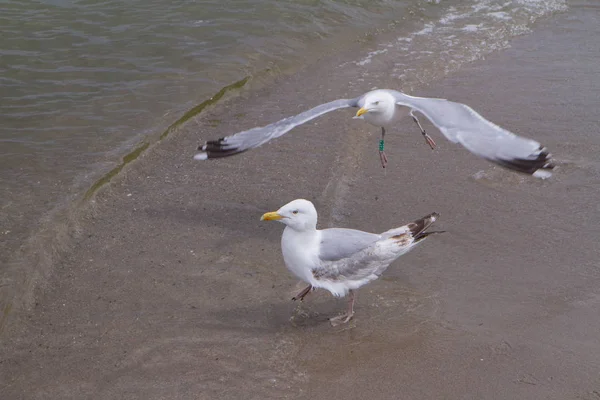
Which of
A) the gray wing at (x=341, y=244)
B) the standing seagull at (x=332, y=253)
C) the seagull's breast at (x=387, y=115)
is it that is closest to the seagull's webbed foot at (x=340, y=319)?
the standing seagull at (x=332, y=253)

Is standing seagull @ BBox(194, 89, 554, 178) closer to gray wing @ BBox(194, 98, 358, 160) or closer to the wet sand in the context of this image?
gray wing @ BBox(194, 98, 358, 160)

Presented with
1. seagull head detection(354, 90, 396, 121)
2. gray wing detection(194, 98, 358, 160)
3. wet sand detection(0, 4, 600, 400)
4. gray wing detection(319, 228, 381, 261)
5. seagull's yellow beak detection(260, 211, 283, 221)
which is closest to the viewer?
wet sand detection(0, 4, 600, 400)

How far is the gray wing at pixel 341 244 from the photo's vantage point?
4.62 m

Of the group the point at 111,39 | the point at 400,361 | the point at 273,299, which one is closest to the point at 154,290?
the point at 273,299

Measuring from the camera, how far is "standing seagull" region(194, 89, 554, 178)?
469cm

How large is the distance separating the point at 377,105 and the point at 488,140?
1.36 metres

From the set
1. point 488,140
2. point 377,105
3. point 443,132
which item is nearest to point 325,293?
point 443,132

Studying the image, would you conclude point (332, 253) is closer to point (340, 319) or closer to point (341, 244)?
point (341, 244)

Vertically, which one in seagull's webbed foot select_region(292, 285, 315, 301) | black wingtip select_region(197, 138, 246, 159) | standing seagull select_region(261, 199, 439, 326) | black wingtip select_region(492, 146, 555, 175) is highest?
black wingtip select_region(492, 146, 555, 175)

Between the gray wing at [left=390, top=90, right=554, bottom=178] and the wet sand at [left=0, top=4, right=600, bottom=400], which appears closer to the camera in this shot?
the wet sand at [left=0, top=4, right=600, bottom=400]

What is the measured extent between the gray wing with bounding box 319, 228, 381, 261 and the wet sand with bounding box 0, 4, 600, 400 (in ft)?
→ 1.33

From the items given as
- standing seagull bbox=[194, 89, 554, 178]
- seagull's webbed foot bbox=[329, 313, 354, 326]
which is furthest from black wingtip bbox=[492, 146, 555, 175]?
seagull's webbed foot bbox=[329, 313, 354, 326]

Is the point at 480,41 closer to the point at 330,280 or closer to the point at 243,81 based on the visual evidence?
the point at 243,81

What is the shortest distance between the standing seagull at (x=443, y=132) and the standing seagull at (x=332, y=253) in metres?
0.79
